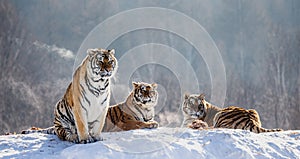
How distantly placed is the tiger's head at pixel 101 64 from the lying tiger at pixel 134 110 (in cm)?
196

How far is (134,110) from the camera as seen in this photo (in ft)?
26.2

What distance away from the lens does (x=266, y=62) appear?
3434 centimetres

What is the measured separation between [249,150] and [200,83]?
27900 millimetres

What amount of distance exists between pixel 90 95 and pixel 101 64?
46cm

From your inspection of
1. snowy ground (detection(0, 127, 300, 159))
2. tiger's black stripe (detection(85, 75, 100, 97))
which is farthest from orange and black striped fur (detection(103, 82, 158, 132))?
tiger's black stripe (detection(85, 75, 100, 97))

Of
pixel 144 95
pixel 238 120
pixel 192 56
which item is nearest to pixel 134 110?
pixel 144 95

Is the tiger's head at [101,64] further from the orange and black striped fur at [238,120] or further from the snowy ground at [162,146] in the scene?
the orange and black striped fur at [238,120]

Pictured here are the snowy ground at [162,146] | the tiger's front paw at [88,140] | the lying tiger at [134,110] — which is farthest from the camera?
the lying tiger at [134,110]

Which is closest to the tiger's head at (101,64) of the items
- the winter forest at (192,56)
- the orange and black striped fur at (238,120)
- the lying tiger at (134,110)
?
the lying tiger at (134,110)

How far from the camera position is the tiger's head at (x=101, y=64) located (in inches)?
222

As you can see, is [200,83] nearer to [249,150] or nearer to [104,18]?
[104,18]

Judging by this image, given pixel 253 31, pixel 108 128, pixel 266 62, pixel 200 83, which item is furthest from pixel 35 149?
pixel 253 31

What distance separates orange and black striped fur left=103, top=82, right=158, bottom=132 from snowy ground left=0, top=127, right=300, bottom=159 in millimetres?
1240

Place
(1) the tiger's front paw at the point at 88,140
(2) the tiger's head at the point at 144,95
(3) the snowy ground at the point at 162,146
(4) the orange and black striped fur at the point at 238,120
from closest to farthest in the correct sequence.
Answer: (3) the snowy ground at the point at 162,146 → (1) the tiger's front paw at the point at 88,140 → (4) the orange and black striped fur at the point at 238,120 → (2) the tiger's head at the point at 144,95
